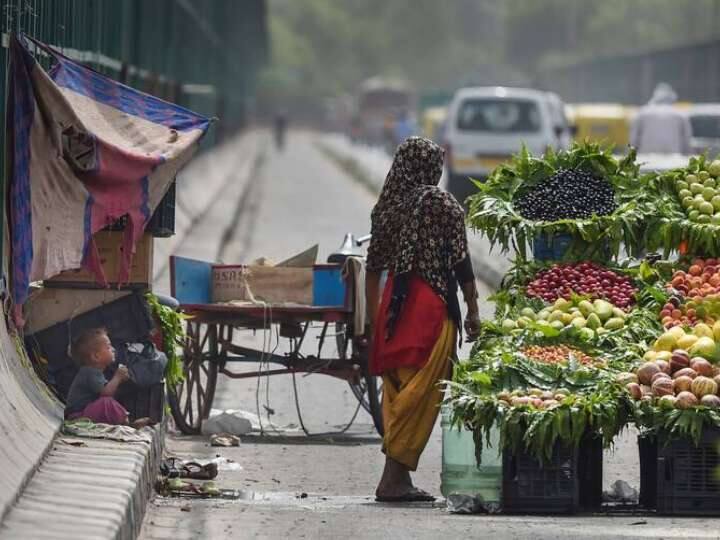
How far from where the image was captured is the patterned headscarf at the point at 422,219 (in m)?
9.75

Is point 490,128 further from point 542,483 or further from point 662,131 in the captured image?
point 542,483

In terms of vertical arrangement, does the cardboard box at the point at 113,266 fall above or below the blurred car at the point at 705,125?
below

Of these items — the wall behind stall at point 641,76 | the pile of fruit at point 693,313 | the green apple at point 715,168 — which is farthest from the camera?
the wall behind stall at point 641,76

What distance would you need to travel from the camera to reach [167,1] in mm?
32188

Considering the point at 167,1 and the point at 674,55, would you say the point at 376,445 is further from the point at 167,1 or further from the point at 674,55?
the point at 674,55

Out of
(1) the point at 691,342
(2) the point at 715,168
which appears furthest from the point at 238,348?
(1) the point at 691,342

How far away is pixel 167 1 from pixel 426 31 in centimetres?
13004

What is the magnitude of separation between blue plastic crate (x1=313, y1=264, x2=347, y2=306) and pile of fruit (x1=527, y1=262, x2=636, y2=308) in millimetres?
1331

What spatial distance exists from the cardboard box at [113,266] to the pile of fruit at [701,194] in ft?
10.3

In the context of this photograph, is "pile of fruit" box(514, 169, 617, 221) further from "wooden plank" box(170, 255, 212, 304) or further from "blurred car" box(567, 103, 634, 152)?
"blurred car" box(567, 103, 634, 152)

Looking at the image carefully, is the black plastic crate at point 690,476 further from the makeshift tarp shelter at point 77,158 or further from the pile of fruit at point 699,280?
the makeshift tarp shelter at point 77,158

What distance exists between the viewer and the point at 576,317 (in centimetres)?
1027

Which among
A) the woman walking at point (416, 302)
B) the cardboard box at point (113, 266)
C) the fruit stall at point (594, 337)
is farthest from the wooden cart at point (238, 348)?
the woman walking at point (416, 302)

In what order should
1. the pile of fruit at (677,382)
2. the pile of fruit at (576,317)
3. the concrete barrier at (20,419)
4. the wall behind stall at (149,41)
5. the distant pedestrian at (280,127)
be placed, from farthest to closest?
1. the distant pedestrian at (280,127)
2. the wall behind stall at (149,41)
3. the pile of fruit at (576,317)
4. the pile of fruit at (677,382)
5. the concrete barrier at (20,419)
